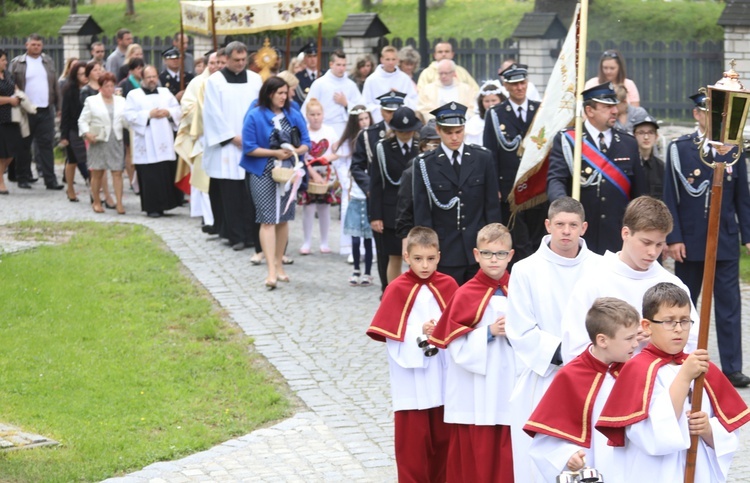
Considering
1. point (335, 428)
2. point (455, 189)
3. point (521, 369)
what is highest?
point (455, 189)

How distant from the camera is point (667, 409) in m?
5.14

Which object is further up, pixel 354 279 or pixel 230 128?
pixel 230 128

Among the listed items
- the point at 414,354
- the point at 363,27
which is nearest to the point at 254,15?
the point at 363,27

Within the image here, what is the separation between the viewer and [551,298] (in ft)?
21.7

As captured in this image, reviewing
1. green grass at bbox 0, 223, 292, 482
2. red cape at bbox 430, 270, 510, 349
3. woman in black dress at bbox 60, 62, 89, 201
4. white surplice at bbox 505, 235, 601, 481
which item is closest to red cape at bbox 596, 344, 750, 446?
white surplice at bbox 505, 235, 601, 481

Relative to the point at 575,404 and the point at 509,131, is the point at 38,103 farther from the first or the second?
the point at 575,404

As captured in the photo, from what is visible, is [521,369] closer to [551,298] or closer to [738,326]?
[551,298]

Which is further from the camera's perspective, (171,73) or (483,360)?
(171,73)

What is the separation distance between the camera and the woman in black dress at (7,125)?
61.8 ft

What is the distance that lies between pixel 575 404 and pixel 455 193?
4.09 metres

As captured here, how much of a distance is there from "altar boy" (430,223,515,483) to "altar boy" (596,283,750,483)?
1.55 m

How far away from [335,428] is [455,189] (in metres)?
1.97

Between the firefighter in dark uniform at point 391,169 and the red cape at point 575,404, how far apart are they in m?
5.76

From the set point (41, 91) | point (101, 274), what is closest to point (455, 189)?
point (101, 274)
